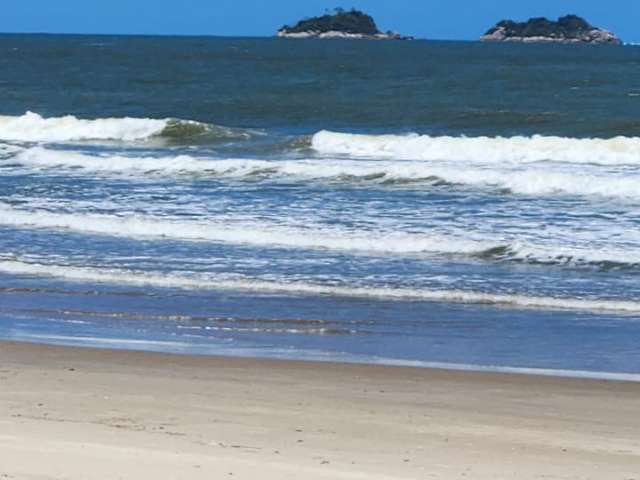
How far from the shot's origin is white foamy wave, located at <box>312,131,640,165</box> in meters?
23.7

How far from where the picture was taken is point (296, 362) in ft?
28.1

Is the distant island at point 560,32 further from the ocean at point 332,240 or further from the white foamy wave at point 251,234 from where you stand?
the white foamy wave at point 251,234

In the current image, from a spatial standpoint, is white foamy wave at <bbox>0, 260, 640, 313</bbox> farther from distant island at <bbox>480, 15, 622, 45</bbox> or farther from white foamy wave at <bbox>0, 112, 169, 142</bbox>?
distant island at <bbox>480, 15, 622, 45</bbox>

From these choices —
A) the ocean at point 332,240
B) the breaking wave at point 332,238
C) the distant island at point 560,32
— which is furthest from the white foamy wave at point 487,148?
the distant island at point 560,32

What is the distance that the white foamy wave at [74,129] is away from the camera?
30.7 metres

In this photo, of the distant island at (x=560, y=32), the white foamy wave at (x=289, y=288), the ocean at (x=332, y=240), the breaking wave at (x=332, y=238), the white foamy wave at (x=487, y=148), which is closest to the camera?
the ocean at (x=332, y=240)

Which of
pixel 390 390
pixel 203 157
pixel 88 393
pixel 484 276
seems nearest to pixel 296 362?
pixel 390 390

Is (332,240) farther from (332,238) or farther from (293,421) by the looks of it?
(293,421)

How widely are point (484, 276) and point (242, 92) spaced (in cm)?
3449

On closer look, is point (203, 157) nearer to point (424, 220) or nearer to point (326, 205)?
point (326, 205)

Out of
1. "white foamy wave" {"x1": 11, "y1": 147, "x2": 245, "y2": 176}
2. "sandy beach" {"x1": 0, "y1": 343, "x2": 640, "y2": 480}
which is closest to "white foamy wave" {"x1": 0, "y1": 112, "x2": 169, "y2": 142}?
"white foamy wave" {"x1": 11, "y1": 147, "x2": 245, "y2": 176}

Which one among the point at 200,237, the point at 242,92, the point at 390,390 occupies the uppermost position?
the point at 242,92

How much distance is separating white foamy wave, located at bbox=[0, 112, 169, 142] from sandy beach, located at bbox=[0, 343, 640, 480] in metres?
22.3

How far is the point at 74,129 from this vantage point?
1248 inches
